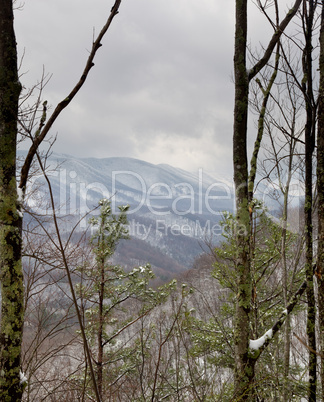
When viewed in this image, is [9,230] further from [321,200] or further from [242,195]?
[321,200]

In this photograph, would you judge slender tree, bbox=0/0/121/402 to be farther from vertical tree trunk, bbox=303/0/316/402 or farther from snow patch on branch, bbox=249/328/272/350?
vertical tree trunk, bbox=303/0/316/402

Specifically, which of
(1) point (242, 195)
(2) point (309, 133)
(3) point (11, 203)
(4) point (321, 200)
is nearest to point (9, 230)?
(3) point (11, 203)

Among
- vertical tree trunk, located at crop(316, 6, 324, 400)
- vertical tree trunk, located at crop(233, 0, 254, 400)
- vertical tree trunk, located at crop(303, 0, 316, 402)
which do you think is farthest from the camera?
vertical tree trunk, located at crop(303, 0, 316, 402)

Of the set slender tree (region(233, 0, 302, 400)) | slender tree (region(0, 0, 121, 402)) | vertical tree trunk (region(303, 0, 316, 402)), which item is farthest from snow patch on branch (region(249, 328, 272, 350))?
slender tree (region(0, 0, 121, 402))

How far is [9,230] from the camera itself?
1858 mm

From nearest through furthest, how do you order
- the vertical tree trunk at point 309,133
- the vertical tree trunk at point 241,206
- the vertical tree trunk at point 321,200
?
the vertical tree trunk at point 321,200, the vertical tree trunk at point 241,206, the vertical tree trunk at point 309,133

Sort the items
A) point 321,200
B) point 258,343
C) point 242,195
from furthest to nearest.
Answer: point 242,195 → point 258,343 → point 321,200

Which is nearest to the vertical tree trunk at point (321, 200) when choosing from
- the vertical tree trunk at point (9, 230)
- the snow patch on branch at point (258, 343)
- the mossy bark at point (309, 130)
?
the snow patch on branch at point (258, 343)

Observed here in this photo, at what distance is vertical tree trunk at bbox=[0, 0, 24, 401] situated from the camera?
1.71 m

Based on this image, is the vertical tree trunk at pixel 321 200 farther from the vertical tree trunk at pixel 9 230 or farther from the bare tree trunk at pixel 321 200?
the vertical tree trunk at pixel 9 230

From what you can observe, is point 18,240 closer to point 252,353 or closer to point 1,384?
point 1,384

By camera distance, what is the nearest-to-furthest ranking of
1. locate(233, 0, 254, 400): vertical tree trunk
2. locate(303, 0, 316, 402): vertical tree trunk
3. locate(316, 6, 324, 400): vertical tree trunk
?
locate(316, 6, 324, 400): vertical tree trunk < locate(233, 0, 254, 400): vertical tree trunk < locate(303, 0, 316, 402): vertical tree trunk

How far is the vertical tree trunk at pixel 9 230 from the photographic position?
1712 millimetres

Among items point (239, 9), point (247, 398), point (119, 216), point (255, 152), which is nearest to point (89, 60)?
point (239, 9)
